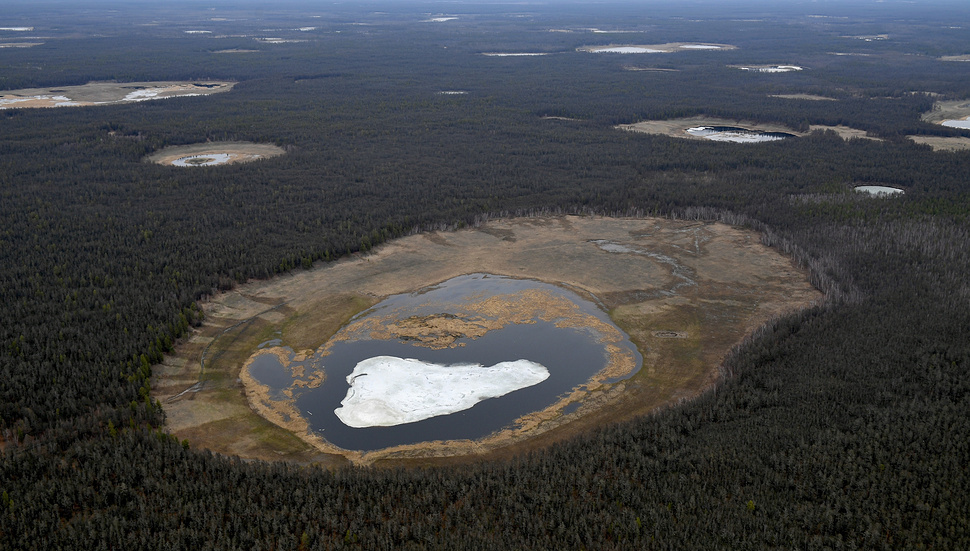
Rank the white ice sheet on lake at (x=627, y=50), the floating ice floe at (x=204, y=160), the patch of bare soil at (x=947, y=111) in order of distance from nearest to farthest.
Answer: the floating ice floe at (x=204, y=160) → the patch of bare soil at (x=947, y=111) → the white ice sheet on lake at (x=627, y=50)

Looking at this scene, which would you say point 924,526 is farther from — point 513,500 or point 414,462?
point 414,462

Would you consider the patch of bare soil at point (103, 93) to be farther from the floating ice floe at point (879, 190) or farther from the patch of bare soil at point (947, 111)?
the patch of bare soil at point (947, 111)

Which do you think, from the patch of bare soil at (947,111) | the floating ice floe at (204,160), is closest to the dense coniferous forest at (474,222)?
the patch of bare soil at (947,111)

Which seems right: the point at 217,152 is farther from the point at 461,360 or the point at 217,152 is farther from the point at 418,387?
the point at 418,387

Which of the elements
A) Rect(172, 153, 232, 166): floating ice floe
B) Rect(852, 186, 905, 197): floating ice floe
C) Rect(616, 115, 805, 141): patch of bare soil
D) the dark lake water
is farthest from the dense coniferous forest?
Rect(172, 153, 232, 166): floating ice floe

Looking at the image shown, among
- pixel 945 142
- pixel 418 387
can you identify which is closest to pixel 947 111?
pixel 945 142

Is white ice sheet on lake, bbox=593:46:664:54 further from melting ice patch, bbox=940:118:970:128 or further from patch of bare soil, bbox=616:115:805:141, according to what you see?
melting ice patch, bbox=940:118:970:128

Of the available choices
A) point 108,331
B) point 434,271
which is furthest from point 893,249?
point 108,331
